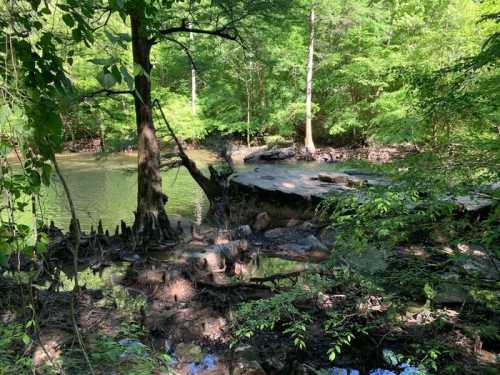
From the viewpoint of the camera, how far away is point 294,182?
10195 mm

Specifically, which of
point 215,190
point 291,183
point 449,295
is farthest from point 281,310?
point 291,183

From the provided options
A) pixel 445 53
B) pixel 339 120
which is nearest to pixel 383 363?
pixel 445 53

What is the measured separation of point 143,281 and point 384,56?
65.8 ft

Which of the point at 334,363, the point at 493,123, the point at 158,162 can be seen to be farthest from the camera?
the point at 158,162

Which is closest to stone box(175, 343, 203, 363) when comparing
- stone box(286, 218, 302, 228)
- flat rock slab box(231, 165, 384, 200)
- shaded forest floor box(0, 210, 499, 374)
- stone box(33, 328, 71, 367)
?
shaded forest floor box(0, 210, 499, 374)

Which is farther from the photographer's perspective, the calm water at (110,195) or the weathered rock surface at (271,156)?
the weathered rock surface at (271,156)

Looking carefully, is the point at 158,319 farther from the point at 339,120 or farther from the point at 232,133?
the point at 232,133

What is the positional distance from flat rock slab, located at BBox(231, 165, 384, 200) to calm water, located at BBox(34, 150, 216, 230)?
153 cm

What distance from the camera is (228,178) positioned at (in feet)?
34.1

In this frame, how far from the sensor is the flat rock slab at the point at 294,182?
30.6ft

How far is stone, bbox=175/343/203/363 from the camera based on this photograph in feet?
13.4

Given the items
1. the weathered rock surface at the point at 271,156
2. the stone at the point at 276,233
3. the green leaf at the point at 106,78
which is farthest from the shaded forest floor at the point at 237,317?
the weathered rock surface at the point at 271,156

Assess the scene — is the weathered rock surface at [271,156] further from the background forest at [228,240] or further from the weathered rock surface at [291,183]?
the weathered rock surface at [291,183]

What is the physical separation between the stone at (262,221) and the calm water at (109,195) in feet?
5.64
